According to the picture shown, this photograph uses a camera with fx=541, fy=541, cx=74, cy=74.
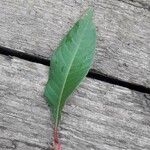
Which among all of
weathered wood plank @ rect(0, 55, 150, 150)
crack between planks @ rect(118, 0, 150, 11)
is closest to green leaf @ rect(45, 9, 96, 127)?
weathered wood plank @ rect(0, 55, 150, 150)

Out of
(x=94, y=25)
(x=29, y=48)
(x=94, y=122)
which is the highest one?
(x=94, y=25)

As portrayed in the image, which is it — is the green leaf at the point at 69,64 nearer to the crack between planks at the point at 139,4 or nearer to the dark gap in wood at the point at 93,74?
the dark gap in wood at the point at 93,74

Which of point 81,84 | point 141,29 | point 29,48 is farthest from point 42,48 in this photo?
point 141,29

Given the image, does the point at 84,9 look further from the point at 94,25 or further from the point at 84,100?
the point at 84,100

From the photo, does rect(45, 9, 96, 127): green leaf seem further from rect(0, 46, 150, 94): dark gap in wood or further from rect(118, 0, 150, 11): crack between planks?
rect(118, 0, 150, 11): crack between planks

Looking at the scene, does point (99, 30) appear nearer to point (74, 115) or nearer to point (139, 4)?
point (139, 4)

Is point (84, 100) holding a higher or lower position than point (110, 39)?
lower
